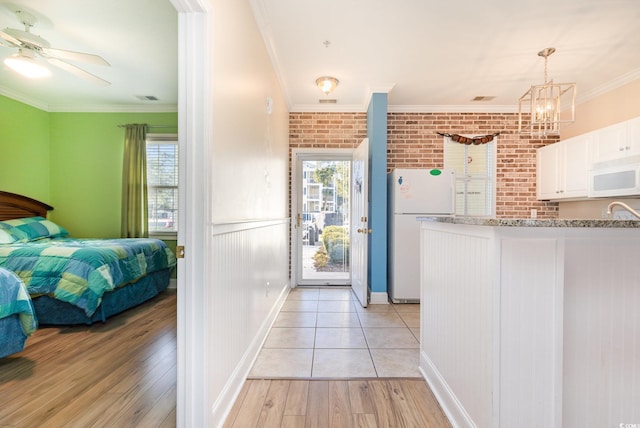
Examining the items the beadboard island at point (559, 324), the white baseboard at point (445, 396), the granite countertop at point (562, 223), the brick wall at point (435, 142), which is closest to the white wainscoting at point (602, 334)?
the beadboard island at point (559, 324)

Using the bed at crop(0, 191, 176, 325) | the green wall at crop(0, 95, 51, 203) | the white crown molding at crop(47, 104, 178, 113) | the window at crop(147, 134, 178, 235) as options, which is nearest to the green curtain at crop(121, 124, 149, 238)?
the window at crop(147, 134, 178, 235)

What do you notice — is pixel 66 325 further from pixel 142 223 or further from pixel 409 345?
pixel 409 345

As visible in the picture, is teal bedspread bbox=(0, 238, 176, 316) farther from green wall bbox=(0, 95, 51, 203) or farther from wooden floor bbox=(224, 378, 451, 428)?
wooden floor bbox=(224, 378, 451, 428)

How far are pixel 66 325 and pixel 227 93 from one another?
278 centimetres

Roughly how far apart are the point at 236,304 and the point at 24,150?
414 cm

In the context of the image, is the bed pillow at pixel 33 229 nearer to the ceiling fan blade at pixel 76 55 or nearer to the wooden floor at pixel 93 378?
the wooden floor at pixel 93 378

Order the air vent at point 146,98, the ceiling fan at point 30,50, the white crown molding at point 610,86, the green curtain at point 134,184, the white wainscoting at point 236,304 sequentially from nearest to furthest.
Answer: the white wainscoting at point 236,304, the ceiling fan at point 30,50, the white crown molding at point 610,86, the air vent at point 146,98, the green curtain at point 134,184

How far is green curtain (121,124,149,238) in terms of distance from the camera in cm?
397

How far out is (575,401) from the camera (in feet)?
3.71

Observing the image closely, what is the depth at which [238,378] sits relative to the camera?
1719mm

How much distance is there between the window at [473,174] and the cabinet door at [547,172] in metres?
0.58

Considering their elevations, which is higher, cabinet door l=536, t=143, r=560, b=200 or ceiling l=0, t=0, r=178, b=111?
ceiling l=0, t=0, r=178, b=111

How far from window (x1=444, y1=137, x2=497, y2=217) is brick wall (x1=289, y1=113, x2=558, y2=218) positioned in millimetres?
91

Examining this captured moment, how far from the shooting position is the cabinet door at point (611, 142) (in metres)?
2.81
